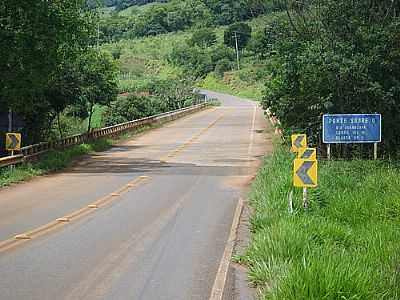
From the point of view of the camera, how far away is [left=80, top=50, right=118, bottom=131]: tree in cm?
3126

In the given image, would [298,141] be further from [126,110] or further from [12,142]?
[126,110]

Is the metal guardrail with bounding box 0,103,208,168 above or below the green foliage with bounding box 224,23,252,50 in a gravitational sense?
below

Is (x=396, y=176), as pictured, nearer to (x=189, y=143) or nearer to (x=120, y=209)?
(x=120, y=209)

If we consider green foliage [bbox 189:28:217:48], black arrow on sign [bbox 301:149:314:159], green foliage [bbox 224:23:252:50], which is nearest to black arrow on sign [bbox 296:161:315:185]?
black arrow on sign [bbox 301:149:314:159]

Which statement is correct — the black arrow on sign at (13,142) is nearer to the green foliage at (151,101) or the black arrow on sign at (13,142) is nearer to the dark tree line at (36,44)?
the dark tree line at (36,44)

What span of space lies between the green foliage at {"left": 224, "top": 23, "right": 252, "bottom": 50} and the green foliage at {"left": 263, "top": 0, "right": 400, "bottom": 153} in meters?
98.8

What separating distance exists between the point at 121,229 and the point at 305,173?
351 cm

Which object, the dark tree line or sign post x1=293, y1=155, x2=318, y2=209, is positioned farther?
the dark tree line

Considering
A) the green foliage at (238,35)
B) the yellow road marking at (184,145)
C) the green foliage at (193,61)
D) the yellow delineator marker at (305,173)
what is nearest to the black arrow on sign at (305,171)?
the yellow delineator marker at (305,173)

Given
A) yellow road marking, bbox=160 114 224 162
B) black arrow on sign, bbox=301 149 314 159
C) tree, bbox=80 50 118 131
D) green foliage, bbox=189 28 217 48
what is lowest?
yellow road marking, bbox=160 114 224 162

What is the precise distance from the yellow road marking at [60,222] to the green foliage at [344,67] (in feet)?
27.0

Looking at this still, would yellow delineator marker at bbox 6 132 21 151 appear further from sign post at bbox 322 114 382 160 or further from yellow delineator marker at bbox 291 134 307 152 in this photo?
sign post at bbox 322 114 382 160

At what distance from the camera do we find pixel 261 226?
37.2ft

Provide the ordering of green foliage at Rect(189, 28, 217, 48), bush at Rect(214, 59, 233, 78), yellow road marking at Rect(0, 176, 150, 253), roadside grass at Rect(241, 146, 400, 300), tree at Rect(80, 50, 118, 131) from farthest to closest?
green foliage at Rect(189, 28, 217, 48), bush at Rect(214, 59, 233, 78), tree at Rect(80, 50, 118, 131), yellow road marking at Rect(0, 176, 150, 253), roadside grass at Rect(241, 146, 400, 300)
